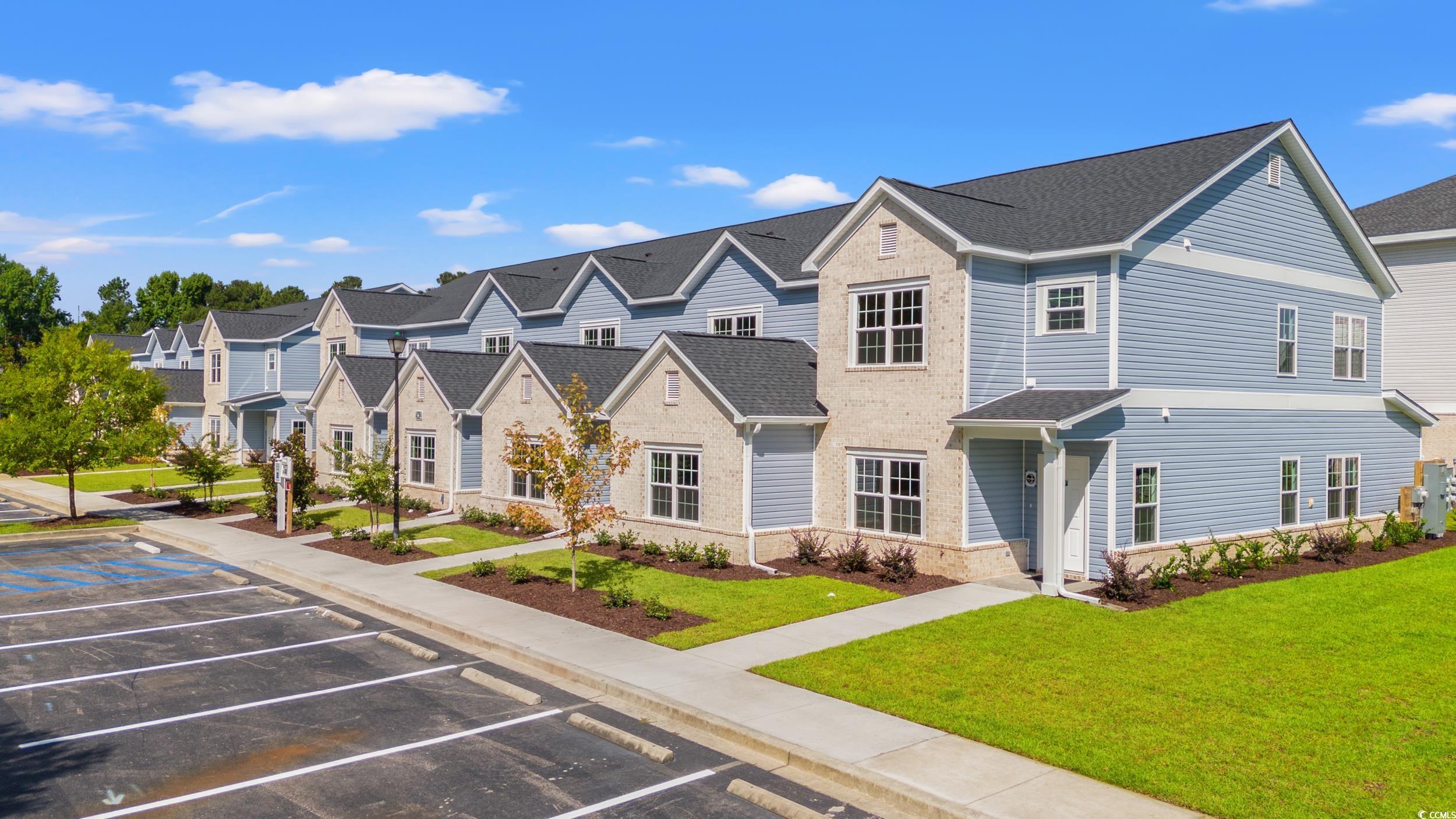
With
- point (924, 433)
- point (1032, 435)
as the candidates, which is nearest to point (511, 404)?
point (924, 433)

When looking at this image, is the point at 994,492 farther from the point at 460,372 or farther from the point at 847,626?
the point at 460,372

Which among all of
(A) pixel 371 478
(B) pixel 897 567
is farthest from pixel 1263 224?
(A) pixel 371 478

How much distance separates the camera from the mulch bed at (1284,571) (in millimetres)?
17578

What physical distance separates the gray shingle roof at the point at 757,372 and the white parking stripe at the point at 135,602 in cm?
1036

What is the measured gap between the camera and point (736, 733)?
10883 mm

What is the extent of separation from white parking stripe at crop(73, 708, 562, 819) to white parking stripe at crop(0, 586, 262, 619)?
10.5 meters

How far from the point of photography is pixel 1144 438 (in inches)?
760

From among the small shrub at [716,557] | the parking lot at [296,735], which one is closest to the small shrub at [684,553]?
the small shrub at [716,557]

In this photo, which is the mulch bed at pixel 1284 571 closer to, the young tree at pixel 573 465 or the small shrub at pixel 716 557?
the small shrub at pixel 716 557

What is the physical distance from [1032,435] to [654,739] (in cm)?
1025

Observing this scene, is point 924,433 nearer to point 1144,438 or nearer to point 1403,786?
point 1144,438

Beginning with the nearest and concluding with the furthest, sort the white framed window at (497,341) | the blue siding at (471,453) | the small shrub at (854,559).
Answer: the small shrub at (854,559)
the blue siding at (471,453)
the white framed window at (497,341)

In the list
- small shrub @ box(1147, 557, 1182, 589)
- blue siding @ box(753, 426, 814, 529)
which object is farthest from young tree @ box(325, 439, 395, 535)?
small shrub @ box(1147, 557, 1182, 589)

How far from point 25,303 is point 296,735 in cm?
12211
